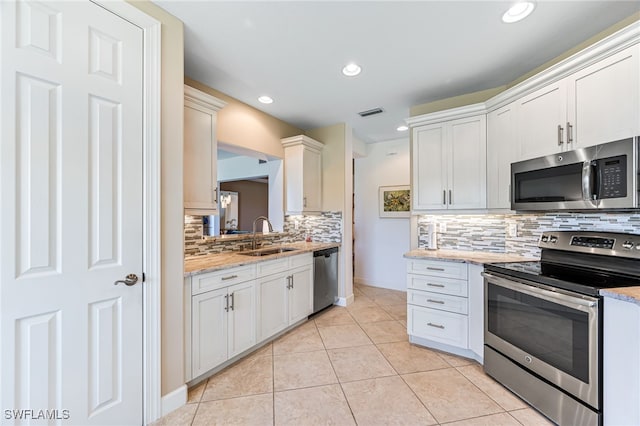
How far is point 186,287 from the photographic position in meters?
1.97

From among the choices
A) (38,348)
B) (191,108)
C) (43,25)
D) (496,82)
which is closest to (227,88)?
(191,108)

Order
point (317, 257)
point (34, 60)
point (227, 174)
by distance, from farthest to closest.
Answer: point (227, 174) < point (317, 257) < point (34, 60)

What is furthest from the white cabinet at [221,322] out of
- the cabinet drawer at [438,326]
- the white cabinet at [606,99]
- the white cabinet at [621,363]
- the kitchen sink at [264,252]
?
the white cabinet at [606,99]

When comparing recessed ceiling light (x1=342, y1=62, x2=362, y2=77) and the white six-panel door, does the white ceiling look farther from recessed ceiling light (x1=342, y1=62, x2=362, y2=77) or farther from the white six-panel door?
the white six-panel door

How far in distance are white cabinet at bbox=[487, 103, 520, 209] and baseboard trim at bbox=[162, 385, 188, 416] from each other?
3019 mm

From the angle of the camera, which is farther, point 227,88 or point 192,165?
point 227,88

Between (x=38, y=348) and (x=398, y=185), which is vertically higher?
(x=398, y=185)

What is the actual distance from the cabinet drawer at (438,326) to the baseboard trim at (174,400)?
209cm

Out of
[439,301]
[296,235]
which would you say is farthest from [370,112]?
[439,301]

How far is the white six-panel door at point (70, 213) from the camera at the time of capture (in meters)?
1.23

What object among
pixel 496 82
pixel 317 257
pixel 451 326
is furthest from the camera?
pixel 317 257

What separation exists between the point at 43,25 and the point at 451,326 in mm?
3517

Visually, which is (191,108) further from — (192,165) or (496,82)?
(496,82)

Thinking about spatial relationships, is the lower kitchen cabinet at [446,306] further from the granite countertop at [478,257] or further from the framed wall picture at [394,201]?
the framed wall picture at [394,201]
